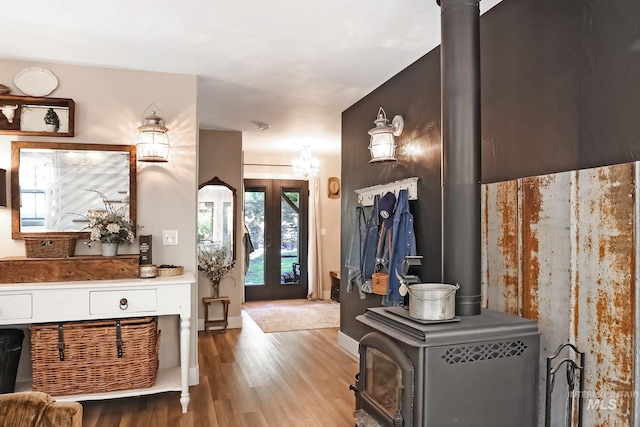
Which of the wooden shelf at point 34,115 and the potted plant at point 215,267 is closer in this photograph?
the wooden shelf at point 34,115

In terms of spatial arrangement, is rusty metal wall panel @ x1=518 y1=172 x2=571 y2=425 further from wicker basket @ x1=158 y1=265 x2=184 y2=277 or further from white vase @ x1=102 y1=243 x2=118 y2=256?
white vase @ x1=102 y1=243 x2=118 y2=256

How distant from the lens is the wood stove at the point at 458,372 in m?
1.78

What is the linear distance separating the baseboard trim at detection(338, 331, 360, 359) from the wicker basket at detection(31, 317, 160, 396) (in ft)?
6.41

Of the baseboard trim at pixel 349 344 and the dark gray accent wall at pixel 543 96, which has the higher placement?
the dark gray accent wall at pixel 543 96

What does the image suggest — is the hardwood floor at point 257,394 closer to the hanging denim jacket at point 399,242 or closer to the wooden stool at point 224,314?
the wooden stool at point 224,314

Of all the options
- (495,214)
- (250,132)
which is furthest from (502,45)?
(250,132)

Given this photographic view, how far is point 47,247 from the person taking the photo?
3.10 m

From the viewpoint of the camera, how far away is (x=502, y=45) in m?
2.46

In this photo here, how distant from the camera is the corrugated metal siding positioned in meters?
1.73

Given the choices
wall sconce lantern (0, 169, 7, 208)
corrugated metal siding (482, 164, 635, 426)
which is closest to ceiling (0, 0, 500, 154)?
wall sconce lantern (0, 169, 7, 208)

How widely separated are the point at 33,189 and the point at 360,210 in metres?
2.55

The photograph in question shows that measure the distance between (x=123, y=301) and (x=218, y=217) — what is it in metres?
3.22

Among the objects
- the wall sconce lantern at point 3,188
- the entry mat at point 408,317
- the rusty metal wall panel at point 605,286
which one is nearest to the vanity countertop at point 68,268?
the wall sconce lantern at point 3,188

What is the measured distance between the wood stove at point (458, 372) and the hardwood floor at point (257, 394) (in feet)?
3.92
